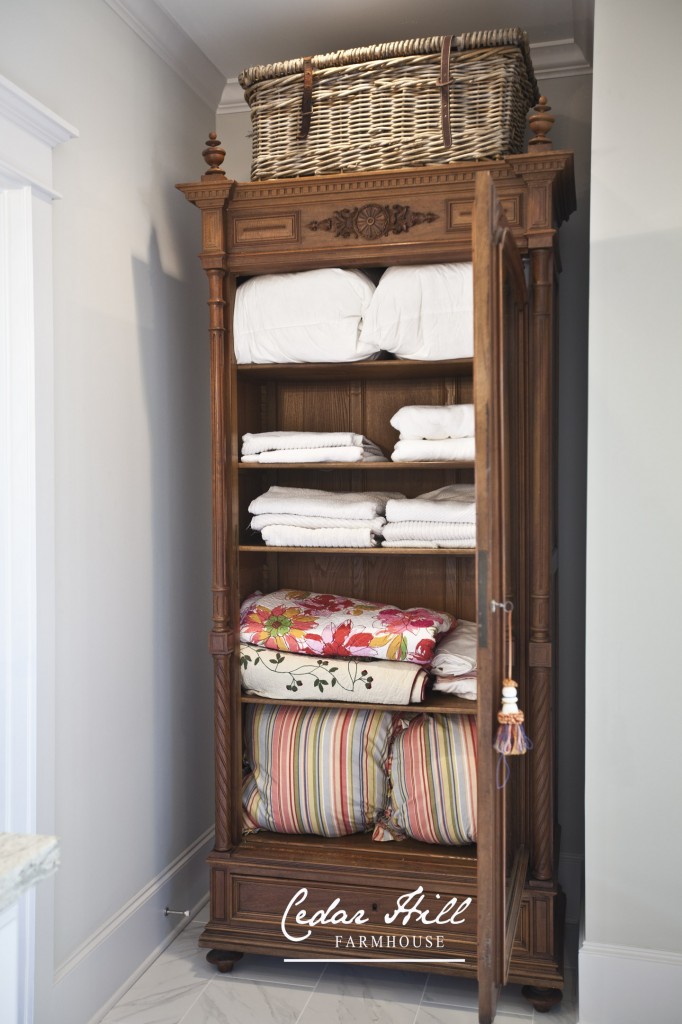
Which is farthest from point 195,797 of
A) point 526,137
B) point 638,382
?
point 526,137

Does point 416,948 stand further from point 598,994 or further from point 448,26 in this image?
point 448,26

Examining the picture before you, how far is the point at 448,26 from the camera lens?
2.60m

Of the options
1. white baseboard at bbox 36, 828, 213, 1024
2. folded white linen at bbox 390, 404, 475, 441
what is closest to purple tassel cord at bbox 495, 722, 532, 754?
folded white linen at bbox 390, 404, 475, 441

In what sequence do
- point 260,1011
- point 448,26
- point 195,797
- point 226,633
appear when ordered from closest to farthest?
1. point 260,1011
2. point 226,633
3. point 448,26
4. point 195,797

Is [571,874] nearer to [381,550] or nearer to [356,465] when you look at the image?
[381,550]

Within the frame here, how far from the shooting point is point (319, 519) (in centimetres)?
243

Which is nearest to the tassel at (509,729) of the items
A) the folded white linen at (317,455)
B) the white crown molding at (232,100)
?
the folded white linen at (317,455)

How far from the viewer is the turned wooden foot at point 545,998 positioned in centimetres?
224

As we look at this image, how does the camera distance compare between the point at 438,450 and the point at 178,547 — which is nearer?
the point at 438,450

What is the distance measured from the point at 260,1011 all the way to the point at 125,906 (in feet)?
1.44

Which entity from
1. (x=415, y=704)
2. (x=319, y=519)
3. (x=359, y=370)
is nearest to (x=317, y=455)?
(x=319, y=519)

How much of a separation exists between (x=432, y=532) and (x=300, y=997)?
127 centimetres

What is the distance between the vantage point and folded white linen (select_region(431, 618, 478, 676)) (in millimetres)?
2379

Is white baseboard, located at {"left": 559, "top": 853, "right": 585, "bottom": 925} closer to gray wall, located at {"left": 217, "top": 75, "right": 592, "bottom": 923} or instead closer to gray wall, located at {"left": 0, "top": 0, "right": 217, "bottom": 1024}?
gray wall, located at {"left": 217, "top": 75, "right": 592, "bottom": 923}
